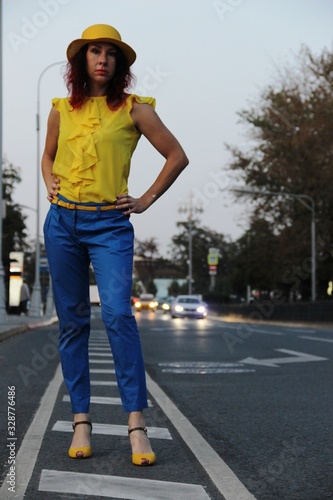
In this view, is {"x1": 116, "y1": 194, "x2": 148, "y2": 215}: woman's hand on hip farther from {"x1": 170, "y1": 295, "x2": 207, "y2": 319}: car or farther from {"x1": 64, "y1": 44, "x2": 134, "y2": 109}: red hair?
{"x1": 170, "y1": 295, "x2": 207, "y2": 319}: car

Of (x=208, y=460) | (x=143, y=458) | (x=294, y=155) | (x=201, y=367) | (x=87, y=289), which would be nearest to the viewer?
(x=143, y=458)

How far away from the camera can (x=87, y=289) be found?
5004 mm

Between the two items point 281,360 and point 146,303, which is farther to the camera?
point 146,303

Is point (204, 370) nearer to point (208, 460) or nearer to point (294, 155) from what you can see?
point (208, 460)

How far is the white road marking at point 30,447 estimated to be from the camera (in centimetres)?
394

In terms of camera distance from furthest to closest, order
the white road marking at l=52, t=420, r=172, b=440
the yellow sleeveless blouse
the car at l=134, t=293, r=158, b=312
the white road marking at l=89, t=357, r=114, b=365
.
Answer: the car at l=134, t=293, r=158, b=312, the white road marking at l=89, t=357, r=114, b=365, the white road marking at l=52, t=420, r=172, b=440, the yellow sleeveless blouse

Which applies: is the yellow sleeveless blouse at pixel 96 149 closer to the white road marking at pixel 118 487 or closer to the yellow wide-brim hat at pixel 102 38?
the yellow wide-brim hat at pixel 102 38

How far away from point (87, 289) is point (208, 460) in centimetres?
101

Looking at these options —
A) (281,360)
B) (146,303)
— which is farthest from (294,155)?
(146,303)

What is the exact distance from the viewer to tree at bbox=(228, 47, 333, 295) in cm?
4347

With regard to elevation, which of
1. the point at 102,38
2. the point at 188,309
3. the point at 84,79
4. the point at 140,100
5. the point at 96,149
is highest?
the point at 102,38

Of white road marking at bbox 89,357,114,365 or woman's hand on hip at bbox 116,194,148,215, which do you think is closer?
woman's hand on hip at bbox 116,194,148,215

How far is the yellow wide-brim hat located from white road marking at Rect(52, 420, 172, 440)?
1986 mm

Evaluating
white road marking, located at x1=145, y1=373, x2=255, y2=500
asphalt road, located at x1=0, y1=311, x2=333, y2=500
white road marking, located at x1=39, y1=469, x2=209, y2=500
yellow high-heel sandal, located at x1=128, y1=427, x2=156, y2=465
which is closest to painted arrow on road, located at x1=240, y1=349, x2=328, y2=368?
asphalt road, located at x1=0, y1=311, x2=333, y2=500
